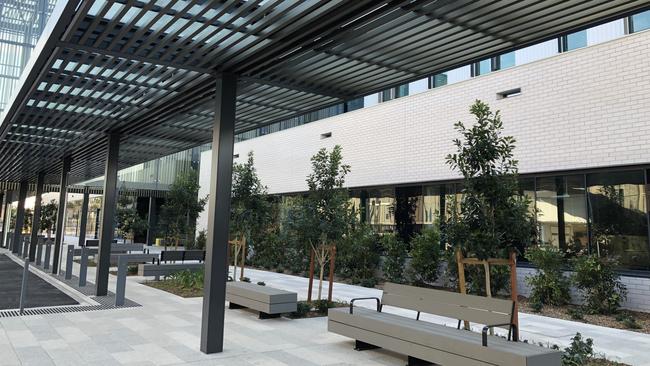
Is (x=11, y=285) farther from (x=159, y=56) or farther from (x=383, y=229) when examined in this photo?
(x=383, y=229)

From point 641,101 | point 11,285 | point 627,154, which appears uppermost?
point 641,101

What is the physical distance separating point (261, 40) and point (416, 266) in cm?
1028

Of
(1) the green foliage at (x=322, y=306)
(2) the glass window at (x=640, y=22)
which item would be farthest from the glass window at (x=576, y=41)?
(1) the green foliage at (x=322, y=306)

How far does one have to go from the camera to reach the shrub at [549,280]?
11445mm

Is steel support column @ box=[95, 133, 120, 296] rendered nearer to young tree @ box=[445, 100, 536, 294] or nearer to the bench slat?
the bench slat

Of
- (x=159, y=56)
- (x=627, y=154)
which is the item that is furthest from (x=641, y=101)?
(x=159, y=56)

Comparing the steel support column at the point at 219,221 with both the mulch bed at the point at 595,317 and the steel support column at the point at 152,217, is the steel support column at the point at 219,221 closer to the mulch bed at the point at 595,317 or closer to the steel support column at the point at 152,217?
the mulch bed at the point at 595,317

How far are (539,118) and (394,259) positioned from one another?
6221mm

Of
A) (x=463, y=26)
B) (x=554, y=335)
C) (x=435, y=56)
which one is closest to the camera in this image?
(x=463, y=26)

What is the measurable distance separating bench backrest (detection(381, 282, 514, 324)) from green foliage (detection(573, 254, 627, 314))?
569cm

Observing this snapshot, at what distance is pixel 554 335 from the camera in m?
8.49

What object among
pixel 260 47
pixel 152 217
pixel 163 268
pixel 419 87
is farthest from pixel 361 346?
pixel 152 217

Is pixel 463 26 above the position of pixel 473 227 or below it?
above

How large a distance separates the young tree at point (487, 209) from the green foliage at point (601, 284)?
5.21 meters
